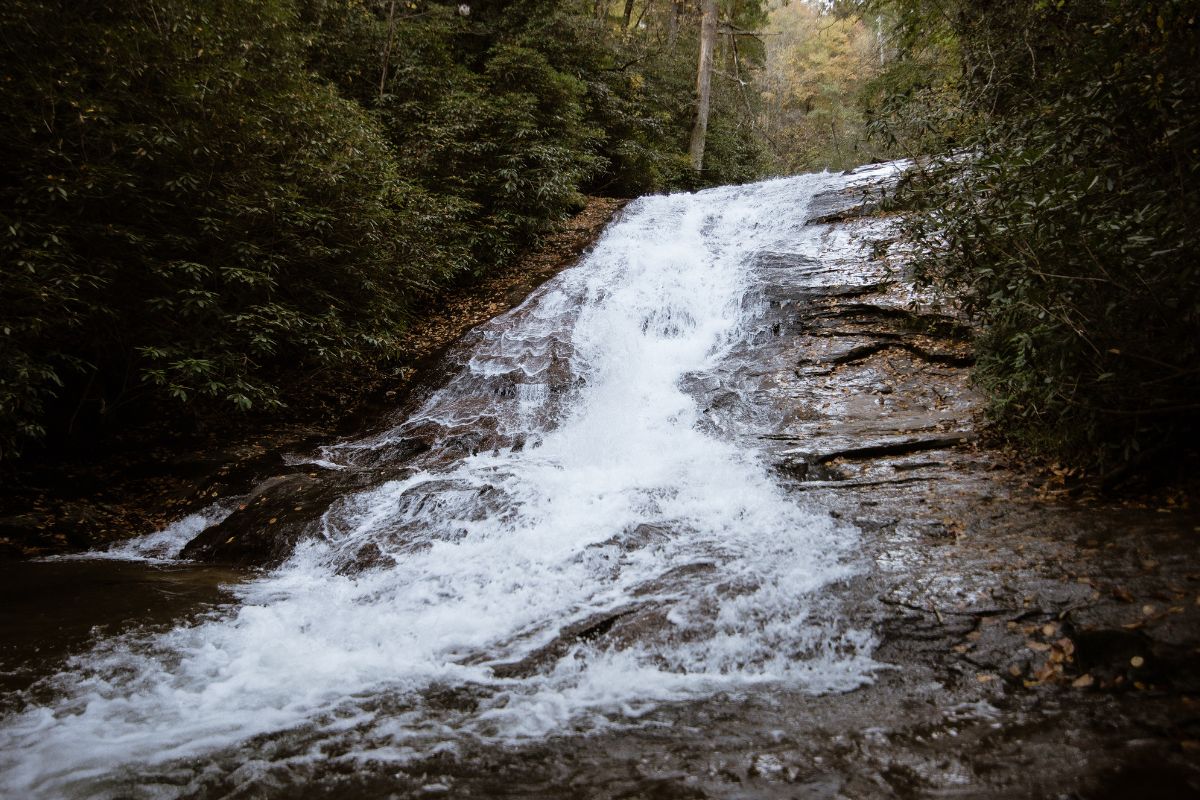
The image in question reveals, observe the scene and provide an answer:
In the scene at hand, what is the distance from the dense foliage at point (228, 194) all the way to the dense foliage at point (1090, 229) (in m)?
7.39

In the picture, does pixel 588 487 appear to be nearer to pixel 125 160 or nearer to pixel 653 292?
pixel 653 292

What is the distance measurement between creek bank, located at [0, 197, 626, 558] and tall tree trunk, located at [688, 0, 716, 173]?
11627 millimetres

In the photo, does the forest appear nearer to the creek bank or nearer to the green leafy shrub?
the green leafy shrub

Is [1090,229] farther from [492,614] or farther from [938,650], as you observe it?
[492,614]

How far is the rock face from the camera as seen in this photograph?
246cm

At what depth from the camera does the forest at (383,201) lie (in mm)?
3865

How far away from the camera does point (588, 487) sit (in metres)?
6.17

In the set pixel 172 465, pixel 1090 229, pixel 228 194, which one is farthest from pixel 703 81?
pixel 172 465

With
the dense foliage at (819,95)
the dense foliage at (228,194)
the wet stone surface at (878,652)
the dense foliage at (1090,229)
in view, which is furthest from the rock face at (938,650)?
the dense foliage at (819,95)

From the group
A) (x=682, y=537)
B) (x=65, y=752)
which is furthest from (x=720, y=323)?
(x=65, y=752)

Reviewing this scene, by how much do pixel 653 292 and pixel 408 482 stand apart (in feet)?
18.8

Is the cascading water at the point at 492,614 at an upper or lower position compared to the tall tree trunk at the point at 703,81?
lower

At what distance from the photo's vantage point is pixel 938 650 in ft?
10.9

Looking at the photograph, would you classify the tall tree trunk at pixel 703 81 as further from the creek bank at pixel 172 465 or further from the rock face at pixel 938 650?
the rock face at pixel 938 650
